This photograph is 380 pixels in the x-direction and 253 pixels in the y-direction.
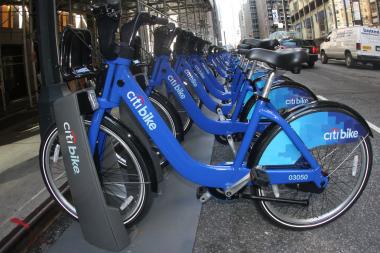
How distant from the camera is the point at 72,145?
2387 mm

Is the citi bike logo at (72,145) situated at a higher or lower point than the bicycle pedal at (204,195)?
higher

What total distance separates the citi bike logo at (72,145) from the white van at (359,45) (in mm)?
15407

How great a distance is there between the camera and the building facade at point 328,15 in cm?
3089

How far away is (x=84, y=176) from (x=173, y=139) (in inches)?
23.4

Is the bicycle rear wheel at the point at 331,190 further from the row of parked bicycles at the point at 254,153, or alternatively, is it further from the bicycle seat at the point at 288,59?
the bicycle seat at the point at 288,59

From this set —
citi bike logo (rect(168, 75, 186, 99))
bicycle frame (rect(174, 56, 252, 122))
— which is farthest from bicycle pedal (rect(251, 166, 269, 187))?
bicycle frame (rect(174, 56, 252, 122))

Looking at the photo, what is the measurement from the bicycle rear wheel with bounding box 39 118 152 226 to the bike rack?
0.49 ft

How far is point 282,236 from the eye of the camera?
8.39ft

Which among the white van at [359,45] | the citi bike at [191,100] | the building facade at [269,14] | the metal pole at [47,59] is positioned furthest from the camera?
the building facade at [269,14]

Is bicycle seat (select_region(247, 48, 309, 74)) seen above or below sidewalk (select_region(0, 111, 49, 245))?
above

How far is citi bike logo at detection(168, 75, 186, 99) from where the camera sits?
4199 mm

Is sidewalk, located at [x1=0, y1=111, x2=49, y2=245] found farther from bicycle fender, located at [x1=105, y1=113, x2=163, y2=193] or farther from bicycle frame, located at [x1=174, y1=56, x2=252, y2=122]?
bicycle frame, located at [x1=174, y1=56, x2=252, y2=122]

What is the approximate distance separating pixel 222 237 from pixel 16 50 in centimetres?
1221

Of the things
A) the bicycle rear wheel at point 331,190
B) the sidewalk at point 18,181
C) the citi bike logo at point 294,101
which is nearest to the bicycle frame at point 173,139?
the bicycle rear wheel at point 331,190
